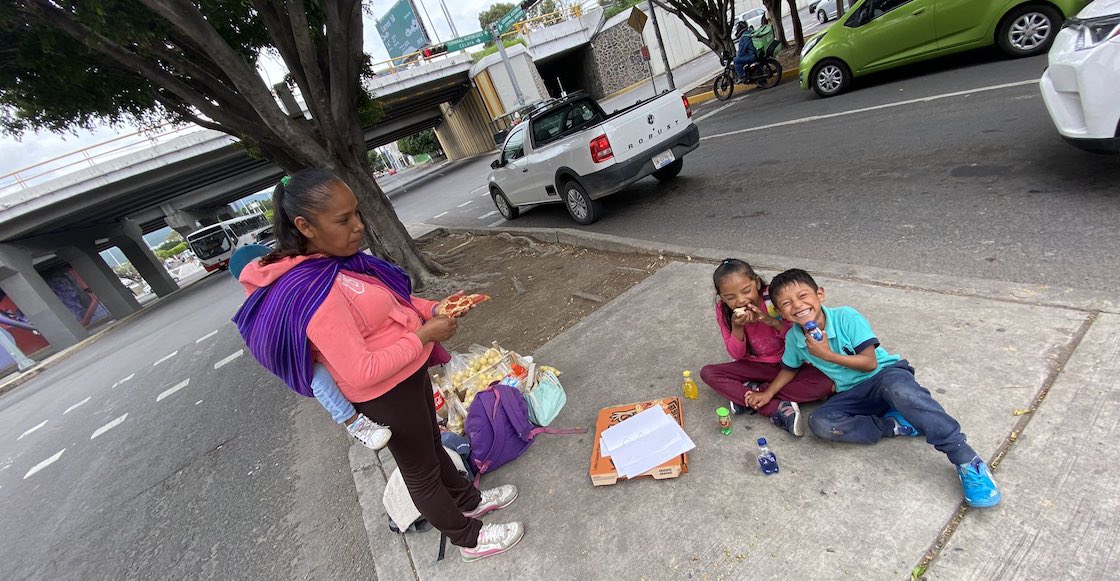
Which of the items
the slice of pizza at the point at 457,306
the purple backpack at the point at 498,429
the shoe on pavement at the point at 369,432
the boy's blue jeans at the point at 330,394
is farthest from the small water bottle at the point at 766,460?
the boy's blue jeans at the point at 330,394

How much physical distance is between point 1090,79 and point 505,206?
7.97 m

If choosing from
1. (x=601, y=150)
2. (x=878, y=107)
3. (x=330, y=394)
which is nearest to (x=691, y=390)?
(x=330, y=394)

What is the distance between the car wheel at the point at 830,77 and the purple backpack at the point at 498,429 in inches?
364

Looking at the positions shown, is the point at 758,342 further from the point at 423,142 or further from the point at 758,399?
the point at 423,142

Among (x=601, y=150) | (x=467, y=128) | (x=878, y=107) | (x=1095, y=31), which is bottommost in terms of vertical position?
(x=878, y=107)

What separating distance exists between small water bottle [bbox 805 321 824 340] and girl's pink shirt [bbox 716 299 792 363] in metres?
0.35

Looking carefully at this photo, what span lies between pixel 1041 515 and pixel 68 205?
2633 centimetres

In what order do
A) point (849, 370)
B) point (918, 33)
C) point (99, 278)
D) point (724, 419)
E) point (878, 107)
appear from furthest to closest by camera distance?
point (99, 278), point (918, 33), point (878, 107), point (724, 419), point (849, 370)

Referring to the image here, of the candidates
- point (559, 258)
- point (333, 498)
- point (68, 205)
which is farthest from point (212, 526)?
point (68, 205)

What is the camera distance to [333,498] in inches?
132

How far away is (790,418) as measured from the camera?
2.28 metres

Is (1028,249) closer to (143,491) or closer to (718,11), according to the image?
(143,491)

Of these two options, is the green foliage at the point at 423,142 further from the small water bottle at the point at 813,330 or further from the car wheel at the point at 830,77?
the small water bottle at the point at 813,330

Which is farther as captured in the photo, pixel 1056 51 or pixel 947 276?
pixel 1056 51
